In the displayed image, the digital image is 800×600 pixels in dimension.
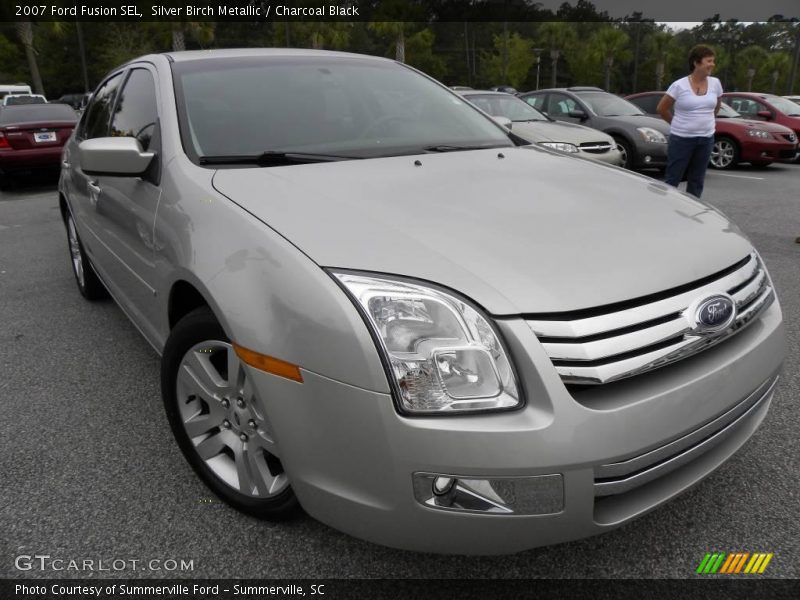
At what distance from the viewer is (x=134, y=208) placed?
2.51m

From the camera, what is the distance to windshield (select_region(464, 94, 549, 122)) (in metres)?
8.71

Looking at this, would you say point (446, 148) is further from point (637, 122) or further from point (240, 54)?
point (637, 122)

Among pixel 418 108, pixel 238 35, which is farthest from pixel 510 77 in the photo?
pixel 418 108

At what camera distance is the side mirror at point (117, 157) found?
227cm

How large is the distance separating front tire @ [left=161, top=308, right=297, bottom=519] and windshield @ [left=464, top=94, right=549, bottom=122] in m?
7.41

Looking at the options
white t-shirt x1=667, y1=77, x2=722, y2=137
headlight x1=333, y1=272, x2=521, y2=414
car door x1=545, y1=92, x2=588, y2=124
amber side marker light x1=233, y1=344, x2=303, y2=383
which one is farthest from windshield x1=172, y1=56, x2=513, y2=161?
car door x1=545, y1=92, x2=588, y2=124

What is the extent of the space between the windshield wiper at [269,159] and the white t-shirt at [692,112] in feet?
15.5

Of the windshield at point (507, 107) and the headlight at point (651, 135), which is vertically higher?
the windshield at point (507, 107)

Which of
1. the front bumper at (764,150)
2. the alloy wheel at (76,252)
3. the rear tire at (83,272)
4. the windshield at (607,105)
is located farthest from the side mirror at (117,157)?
the front bumper at (764,150)

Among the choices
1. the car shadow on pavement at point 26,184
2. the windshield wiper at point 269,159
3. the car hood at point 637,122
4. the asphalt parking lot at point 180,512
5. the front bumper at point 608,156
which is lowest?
the car shadow on pavement at point 26,184

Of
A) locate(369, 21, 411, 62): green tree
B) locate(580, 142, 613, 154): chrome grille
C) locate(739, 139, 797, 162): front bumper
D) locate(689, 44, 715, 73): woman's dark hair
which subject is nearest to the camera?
locate(689, 44, 715, 73): woman's dark hair

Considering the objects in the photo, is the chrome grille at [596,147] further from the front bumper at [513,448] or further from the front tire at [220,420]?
the front tire at [220,420]

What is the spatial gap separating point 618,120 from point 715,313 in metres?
8.91

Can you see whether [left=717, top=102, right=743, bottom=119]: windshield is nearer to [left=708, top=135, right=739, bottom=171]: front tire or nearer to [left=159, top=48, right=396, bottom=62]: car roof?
[left=708, top=135, right=739, bottom=171]: front tire
